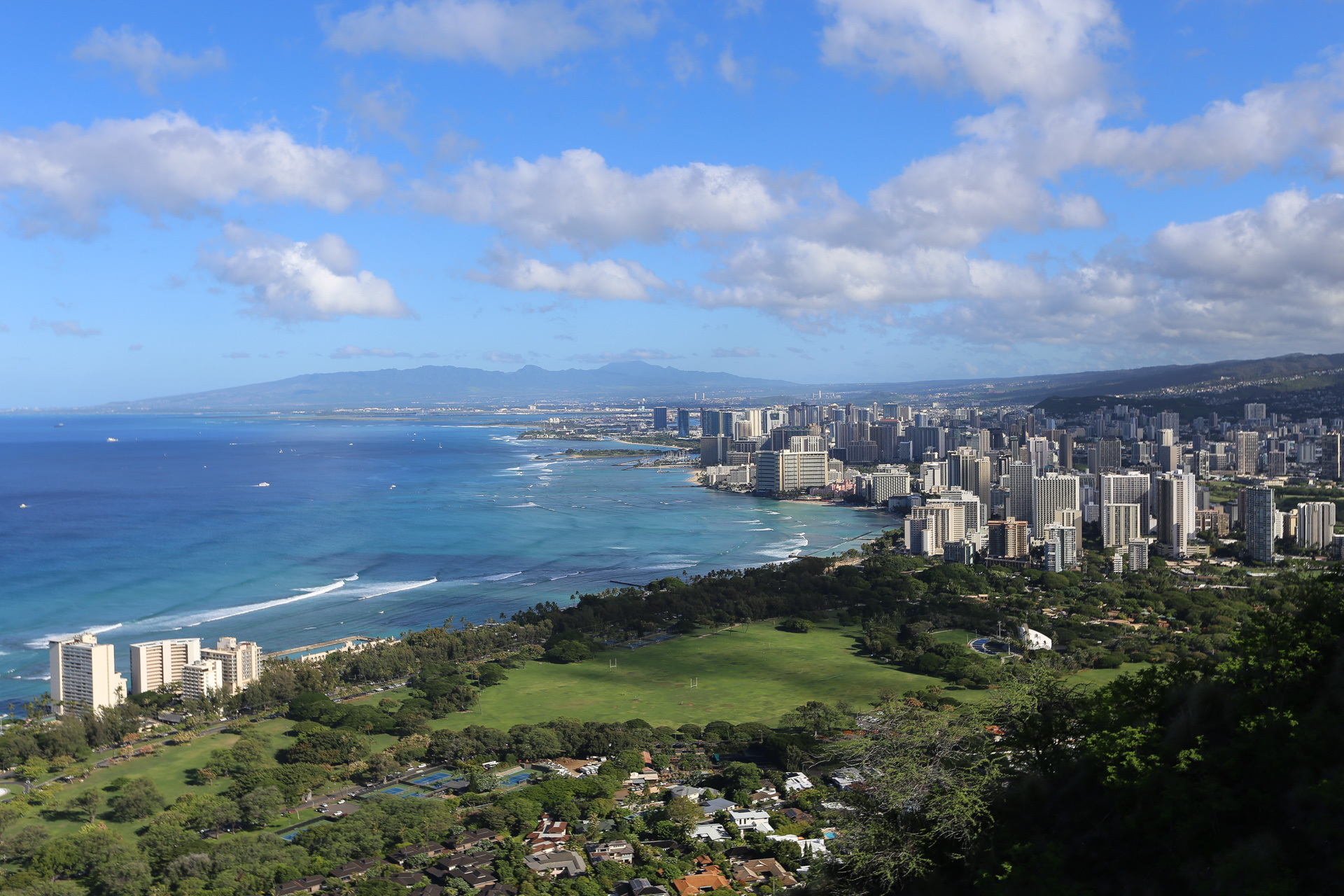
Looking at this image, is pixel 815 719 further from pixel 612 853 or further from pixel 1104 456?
pixel 1104 456

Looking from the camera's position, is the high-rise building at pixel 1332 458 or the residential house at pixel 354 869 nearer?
the residential house at pixel 354 869

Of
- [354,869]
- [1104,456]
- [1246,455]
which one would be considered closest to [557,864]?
[354,869]

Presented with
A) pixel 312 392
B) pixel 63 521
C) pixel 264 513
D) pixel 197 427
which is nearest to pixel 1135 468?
pixel 264 513

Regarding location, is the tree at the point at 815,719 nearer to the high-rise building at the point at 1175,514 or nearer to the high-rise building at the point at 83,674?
the high-rise building at the point at 83,674

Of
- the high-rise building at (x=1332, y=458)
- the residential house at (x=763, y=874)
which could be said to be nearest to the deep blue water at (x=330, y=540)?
the residential house at (x=763, y=874)

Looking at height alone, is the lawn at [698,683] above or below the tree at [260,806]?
below

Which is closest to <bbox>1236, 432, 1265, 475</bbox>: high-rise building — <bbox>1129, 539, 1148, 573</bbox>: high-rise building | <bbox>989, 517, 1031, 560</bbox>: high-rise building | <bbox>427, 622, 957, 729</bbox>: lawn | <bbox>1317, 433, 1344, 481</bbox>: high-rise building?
<bbox>1317, 433, 1344, 481</bbox>: high-rise building

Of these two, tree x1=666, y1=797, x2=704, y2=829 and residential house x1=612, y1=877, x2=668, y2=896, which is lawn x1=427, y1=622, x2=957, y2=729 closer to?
tree x1=666, y1=797, x2=704, y2=829
